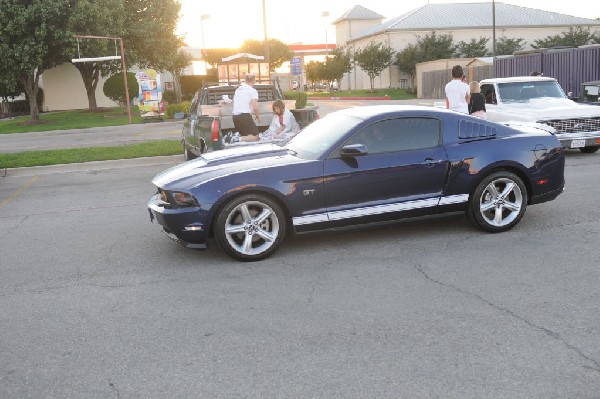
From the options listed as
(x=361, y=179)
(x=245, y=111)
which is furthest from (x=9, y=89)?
(x=361, y=179)

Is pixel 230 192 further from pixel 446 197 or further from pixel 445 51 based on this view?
pixel 445 51

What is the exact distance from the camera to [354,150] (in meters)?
6.45

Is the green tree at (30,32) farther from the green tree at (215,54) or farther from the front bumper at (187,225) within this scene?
the front bumper at (187,225)

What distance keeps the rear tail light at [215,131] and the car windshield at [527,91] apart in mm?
6646

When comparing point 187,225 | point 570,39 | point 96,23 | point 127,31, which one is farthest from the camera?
point 570,39

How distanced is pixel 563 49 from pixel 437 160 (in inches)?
958

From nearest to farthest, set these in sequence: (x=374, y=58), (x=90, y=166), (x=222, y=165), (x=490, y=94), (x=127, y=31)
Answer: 1. (x=222, y=165)
2. (x=490, y=94)
3. (x=90, y=166)
4. (x=127, y=31)
5. (x=374, y=58)

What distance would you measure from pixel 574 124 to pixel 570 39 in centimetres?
6357

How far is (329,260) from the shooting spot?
6289mm

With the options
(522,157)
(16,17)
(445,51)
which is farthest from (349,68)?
(522,157)

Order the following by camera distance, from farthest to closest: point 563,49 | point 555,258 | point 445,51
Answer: point 445,51, point 563,49, point 555,258

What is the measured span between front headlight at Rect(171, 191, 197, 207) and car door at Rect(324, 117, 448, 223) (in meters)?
1.34

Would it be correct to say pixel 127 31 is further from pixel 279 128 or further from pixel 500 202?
pixel 500 202

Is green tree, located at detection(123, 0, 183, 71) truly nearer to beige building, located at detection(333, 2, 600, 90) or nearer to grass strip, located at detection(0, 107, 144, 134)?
grass strip, located at detection(0, 107, 144, 134)
